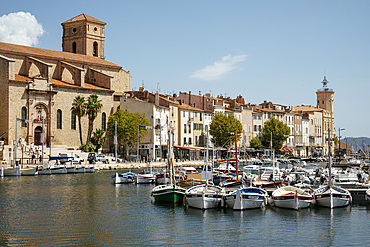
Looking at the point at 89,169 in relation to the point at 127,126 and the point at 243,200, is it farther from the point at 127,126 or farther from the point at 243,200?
the point at 243,200

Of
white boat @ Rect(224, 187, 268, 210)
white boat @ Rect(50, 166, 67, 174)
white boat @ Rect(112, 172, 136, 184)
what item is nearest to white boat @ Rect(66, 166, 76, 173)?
white boat @ Rect(50, 166, 67, 174)

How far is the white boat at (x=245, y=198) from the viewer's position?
28625 mm

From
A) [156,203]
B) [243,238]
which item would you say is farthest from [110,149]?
[243,238]

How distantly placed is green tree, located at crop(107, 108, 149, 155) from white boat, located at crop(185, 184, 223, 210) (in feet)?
143

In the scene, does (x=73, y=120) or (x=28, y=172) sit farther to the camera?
(x=73, y=120)

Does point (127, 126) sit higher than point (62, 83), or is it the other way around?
point (62, 83)

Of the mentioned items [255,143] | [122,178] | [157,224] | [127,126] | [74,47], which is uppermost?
[74,47]

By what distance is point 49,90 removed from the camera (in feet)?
243

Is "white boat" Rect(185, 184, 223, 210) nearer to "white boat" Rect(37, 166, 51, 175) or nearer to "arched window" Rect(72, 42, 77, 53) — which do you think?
"white boat" Rect(37, 166, 51, 175)

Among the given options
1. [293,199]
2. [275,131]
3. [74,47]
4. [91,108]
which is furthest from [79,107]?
[293,199]

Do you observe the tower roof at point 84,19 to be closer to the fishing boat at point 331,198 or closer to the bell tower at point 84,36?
the bell tower at point 84,36

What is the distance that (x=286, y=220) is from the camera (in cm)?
2620

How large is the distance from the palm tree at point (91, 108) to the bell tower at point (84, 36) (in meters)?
19.0

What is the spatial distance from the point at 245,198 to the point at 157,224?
651 centimetres
